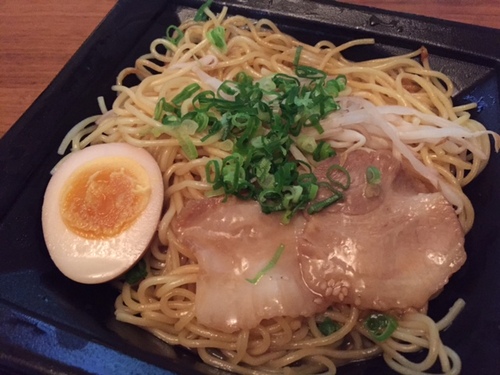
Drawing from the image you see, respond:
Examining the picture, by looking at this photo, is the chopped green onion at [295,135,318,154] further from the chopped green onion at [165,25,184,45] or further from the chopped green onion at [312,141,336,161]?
the chopped green onion at [165,25,184,45]

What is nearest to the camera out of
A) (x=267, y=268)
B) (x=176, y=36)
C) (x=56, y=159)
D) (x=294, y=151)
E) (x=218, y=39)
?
(x=267, y=268)

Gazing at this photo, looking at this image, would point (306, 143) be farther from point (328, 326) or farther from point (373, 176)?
point (328, 326)

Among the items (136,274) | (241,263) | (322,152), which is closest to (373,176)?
(322,152)

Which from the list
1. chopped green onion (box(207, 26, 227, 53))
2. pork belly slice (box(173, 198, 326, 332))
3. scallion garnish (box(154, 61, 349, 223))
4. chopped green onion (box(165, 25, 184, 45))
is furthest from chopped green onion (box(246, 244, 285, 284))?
chopped green onion (box(165, 25, 184, 45))

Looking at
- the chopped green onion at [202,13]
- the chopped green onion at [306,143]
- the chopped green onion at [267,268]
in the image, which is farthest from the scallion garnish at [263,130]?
the chopped green onion at [202,13]

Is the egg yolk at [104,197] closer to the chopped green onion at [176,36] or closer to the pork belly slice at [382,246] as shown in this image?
the pork belly slice at [382,246]
